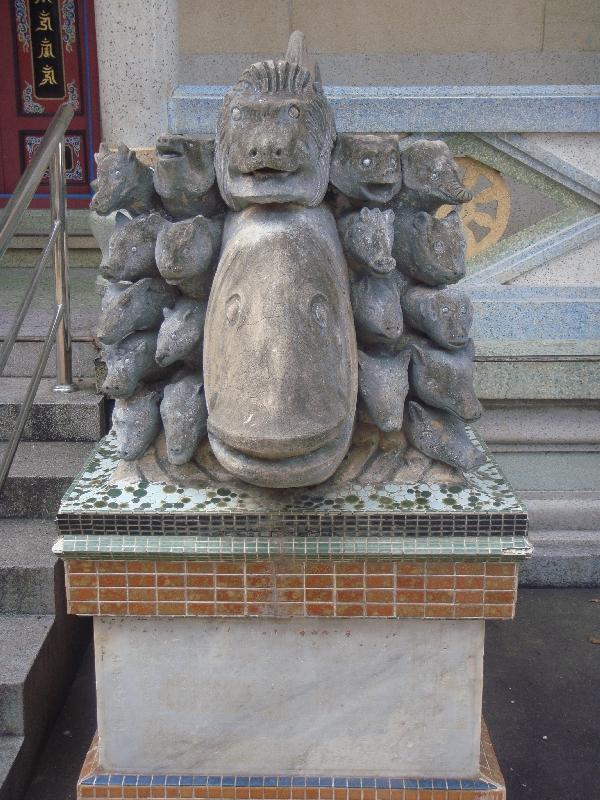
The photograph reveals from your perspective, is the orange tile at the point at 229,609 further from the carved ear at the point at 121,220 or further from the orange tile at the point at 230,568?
the carved ear at the point at 121,220

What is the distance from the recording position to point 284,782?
86.3 inches

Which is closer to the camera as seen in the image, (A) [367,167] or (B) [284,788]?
(A) [367,167]

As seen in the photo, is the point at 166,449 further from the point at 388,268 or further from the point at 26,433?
the point at 26,433

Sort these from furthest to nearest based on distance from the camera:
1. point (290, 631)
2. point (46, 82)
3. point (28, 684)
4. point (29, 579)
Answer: point (46, 82)
point (29, 579)
point (28, 684)
point (290, 631)

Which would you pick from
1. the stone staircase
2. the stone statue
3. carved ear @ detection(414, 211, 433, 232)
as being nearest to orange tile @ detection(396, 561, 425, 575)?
the stone statue

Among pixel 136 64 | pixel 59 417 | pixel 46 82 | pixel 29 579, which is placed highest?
pixel 136 64

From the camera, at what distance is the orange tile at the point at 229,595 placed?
6.82ft

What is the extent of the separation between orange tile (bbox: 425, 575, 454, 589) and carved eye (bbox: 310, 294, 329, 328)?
66 centimetres

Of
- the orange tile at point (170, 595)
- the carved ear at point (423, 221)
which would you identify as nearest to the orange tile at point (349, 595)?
the orange tile at point (170, 595)

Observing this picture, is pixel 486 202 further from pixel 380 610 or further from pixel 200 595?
pixel 200 595

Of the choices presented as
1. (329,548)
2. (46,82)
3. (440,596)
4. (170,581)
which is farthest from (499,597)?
(46,82)

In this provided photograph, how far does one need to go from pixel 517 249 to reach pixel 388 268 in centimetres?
196

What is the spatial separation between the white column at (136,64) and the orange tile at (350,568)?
2.49 meters

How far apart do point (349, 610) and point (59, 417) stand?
1921 millimetres
